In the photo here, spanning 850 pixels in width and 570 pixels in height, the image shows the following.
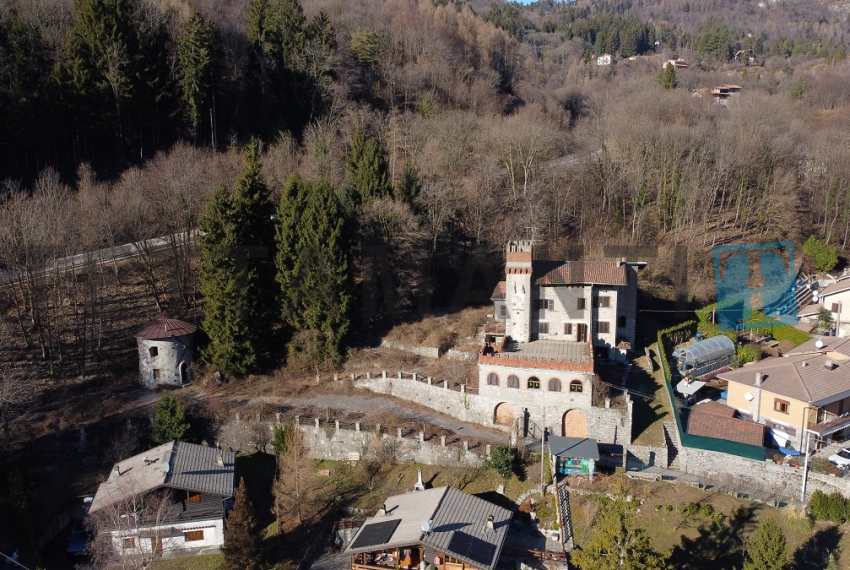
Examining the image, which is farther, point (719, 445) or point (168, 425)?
point (168, 425)

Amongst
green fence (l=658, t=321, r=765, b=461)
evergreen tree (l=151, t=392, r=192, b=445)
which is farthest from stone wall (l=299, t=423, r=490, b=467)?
green fence (l=658, t=321, r=765, b=461)

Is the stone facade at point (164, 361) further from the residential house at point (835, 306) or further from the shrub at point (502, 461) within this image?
the residential house at point (835, 306)

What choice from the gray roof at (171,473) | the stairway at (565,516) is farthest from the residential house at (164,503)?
the stairway at (565,516)

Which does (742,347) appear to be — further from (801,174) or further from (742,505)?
(801,174)

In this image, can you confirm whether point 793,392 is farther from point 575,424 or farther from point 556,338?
point 556,338

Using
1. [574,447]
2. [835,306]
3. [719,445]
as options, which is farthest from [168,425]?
[835,306]

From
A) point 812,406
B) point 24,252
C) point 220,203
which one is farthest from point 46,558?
point 812,406

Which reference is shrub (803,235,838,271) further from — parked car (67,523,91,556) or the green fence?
parked car (67,523,91,556)
